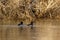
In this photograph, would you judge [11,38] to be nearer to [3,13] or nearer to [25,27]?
[25,27]

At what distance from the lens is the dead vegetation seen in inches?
874

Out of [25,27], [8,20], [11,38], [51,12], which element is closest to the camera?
[11,38]

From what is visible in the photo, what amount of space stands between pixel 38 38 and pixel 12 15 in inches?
350

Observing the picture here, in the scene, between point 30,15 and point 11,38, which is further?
point 30,15

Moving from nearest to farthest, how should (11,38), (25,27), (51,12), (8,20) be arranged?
(11,38) → (25,27) → (8,20) → (51,12)

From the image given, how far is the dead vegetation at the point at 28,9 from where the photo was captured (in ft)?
72.8

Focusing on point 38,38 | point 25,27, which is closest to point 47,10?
point 25,27

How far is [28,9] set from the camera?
74.0 feet

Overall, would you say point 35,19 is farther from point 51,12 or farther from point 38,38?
point 38,38

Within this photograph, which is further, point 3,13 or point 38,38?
point 3,13

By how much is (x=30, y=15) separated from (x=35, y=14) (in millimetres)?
533

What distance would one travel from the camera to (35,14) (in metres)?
22.8

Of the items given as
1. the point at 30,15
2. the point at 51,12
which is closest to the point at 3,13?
the point at 30,15

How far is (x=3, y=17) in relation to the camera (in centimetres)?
2188
